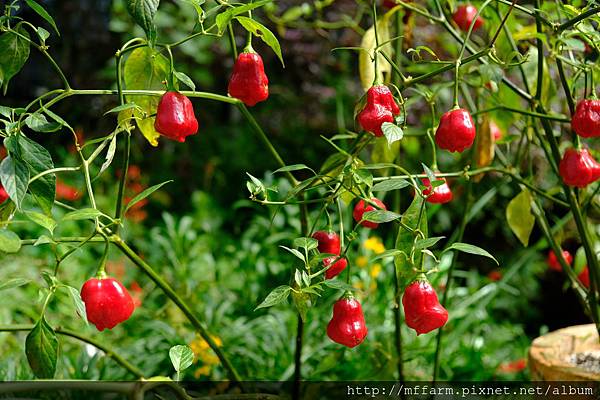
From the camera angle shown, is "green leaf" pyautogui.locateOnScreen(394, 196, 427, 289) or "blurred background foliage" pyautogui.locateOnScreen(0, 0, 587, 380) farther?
"blurred background foliage" pyautogui.locateOnScreen(0, 0, 587, 380)

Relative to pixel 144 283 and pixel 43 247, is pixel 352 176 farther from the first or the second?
pixel 43 247

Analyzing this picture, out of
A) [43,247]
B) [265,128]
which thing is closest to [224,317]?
[43,247]

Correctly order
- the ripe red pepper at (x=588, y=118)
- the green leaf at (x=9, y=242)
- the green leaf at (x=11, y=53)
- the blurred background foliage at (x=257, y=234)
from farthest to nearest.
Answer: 1. the blurred background foliage at (x=257, y=234)
2. the ripe red pepper at (x=588, y=118)
3. the green leaf at (x=11, y=53)
4. the green leaf at (x=9, y=242)

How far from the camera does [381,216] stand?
2.96 ft

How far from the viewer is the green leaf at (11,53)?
0.92 meters

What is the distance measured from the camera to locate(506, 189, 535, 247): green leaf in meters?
1.31

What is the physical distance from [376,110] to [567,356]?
84 cm

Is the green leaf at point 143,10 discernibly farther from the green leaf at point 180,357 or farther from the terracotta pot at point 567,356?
the terracotta pot at point 567,356

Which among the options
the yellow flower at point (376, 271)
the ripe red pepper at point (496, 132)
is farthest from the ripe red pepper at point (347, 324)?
the yellow flower at point (376, 271)

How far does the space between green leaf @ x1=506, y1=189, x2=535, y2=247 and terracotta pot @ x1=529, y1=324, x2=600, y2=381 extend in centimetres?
26

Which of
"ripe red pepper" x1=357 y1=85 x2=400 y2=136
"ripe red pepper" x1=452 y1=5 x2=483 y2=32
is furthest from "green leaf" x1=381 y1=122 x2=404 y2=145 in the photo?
"ripe red pepper" x1=452 y1=5 x2=483 y2=32

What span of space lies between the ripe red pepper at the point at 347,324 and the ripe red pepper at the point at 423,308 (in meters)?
0.08

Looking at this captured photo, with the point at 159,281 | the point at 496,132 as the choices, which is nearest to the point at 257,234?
the point at 496,132

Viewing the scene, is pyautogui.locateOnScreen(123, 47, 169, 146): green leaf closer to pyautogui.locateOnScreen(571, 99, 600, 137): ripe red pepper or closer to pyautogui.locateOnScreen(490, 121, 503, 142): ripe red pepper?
pyautogui.locateOnScreen(571, 99, 600, 137): ripe red pepper
